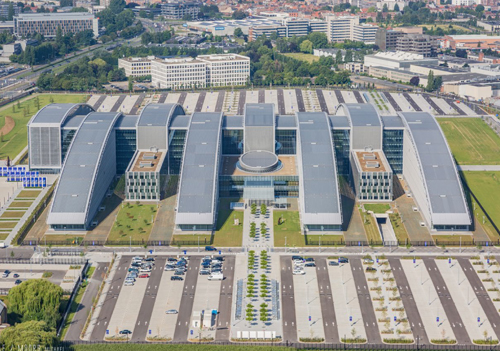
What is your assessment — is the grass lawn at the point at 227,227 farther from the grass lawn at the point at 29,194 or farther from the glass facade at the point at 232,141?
the grass lawn at the point at 29,194

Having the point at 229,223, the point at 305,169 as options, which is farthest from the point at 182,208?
the point at 305,169

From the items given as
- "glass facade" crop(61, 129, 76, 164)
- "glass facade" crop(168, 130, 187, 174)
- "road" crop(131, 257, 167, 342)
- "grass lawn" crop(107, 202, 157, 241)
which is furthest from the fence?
"glass facade" crop(61, 129, 76, 164)

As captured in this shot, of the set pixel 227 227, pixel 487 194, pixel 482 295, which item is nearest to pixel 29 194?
pixel 227 227

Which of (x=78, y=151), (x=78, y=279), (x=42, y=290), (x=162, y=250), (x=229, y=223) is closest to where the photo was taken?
(x=42, y=290)

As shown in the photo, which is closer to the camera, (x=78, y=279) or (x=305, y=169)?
(x=78, y=279)

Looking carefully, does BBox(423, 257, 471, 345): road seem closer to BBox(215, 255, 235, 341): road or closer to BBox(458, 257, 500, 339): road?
BBox(458, 257, 500, 339): road

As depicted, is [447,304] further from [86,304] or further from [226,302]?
[86,304]

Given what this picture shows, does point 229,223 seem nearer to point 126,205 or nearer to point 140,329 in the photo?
point 126,205

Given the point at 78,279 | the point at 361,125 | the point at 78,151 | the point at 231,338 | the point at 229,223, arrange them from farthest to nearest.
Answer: the point at 361,125 < the point at 78,151 < the point at 229,223 < the point at 78,279 < the point at 231,338
